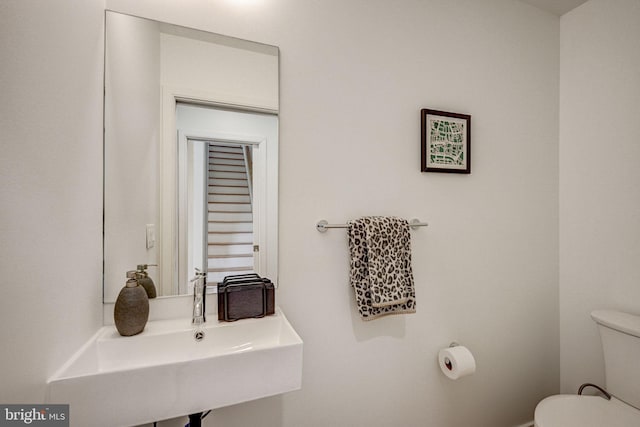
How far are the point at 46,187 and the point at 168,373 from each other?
22.2 inches

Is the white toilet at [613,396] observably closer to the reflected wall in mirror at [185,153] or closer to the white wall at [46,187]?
the reflected wall in mirror at [185,153]

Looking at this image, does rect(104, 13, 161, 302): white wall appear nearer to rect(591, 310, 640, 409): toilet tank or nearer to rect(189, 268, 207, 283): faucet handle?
rect(189, 268, 207, 283): faucet handle

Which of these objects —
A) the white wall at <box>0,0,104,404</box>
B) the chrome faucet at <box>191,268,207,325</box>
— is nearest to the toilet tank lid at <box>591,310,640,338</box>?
the chrome faucet at <box>191,268,207,325</box>

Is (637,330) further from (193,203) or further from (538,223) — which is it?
(193,203)

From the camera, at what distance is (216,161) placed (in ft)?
4.05

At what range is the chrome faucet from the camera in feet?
3.57

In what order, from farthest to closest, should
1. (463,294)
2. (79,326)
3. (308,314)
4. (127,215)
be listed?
1. (463,294)
2. (308,314)
3. (127,215)
4. (79,326)

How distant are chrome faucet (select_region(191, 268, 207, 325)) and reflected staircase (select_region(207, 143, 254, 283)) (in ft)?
0.18

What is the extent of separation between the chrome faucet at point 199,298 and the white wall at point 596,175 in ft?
6.92

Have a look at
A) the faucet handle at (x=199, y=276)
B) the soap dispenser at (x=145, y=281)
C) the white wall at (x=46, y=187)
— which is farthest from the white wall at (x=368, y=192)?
the faucet handle at (x=199, y=276)

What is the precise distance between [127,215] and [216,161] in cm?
38

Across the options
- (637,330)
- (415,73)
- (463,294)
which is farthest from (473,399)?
(415,73)

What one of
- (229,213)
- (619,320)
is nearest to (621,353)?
(619,320)

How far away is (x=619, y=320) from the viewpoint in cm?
151
